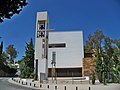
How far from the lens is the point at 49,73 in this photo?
4625 cm

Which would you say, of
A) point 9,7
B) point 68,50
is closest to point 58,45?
point 68,50

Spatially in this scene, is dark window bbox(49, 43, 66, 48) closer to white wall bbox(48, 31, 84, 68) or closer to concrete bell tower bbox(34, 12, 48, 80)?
white wall bbox(48, 31, 84, 68)

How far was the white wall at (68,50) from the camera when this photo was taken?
47406mm

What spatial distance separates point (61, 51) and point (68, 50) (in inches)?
53.5

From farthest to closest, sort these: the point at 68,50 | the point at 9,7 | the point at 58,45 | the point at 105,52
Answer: the point at 58,45
the point at 68,50
the point at 105,52
the point at 9,7

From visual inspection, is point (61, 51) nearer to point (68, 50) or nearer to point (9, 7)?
point (68, 50)

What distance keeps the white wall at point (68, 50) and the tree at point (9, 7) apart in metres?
40.2

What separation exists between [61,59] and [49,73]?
12.0 ft

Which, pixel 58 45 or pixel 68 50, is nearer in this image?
pixel 68 50

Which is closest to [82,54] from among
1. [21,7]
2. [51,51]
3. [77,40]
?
[77,40]

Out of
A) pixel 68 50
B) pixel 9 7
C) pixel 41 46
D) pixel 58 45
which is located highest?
pixel 58 45

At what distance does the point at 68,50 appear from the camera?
48.5 m

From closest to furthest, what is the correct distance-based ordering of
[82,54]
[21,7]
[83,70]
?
[21,7], [83,70], [82,54]

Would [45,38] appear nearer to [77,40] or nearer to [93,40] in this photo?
[77,40]
